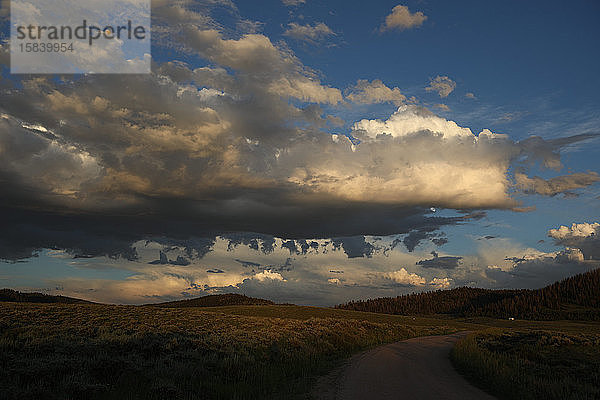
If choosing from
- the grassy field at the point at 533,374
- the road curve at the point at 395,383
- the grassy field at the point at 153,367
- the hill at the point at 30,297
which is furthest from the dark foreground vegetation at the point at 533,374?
the hill at the point at 30,297

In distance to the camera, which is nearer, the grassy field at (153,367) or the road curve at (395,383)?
the grassy field at (153,367)

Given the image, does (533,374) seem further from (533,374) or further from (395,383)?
(395,383)

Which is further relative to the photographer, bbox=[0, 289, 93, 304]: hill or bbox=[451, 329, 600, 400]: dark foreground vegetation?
bbox=[0, 289, 93, 304]: hill

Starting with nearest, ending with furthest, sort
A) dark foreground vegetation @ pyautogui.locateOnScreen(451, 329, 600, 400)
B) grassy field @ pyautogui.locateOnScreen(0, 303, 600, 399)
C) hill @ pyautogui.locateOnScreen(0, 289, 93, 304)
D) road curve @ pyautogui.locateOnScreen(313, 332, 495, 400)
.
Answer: grassy field @ pyautogui.locateOnScreen(0, 303, 600, 399) < road curve @ pyautogui.locateOnScreen(313, 332, 495, 400) < dark foreground vegetation @ pyautogui.locateOnScreen(451, 329, 600, 400) < hill @ pyautogui.locateOnScreen(0, 289, 93, 304)

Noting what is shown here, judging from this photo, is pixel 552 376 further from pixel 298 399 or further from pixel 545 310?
pixel 545 310

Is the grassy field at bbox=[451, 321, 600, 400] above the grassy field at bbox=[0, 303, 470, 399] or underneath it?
underneath

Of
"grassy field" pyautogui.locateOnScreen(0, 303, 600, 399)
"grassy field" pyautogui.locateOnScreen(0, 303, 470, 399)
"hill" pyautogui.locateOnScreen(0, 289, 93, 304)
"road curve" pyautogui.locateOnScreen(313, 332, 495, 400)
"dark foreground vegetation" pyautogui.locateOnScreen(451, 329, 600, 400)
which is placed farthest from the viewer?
"hill" pyautogui.locateOnScreen(0, 289, 93, 304)

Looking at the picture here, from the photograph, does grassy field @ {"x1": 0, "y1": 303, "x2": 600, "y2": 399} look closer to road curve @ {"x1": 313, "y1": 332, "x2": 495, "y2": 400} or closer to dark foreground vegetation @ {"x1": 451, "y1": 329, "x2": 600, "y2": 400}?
dark foreground vegetation @ {"x1": 451, "y1": 329, "x2": 600, "y2": 400}

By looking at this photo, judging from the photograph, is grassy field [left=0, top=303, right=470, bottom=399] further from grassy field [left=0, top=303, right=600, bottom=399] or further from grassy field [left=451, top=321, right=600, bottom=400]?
grassy field [left=451, top=321, right=600, bottom=400]

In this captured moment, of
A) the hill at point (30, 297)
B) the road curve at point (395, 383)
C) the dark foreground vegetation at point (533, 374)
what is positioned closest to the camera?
the road curve at point (395, 383)

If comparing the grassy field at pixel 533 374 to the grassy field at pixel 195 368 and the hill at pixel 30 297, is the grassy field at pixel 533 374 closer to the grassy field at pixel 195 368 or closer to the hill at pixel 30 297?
the grassy field at pixel 195 368

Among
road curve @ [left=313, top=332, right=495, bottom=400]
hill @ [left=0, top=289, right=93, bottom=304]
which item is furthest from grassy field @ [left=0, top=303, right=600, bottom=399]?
hill @ [left=0, top=289, right=93, bottom=304]

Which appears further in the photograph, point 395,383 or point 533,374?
point 533,374

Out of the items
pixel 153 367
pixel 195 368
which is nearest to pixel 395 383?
pixel 195 368
